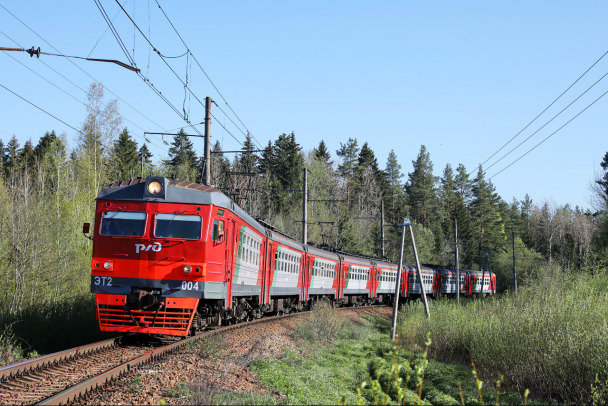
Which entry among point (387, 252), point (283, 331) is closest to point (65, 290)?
point (283, 331)

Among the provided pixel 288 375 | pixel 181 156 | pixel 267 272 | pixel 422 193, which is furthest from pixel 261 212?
pixel 288 375

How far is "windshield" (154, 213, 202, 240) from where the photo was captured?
10359 millimetres

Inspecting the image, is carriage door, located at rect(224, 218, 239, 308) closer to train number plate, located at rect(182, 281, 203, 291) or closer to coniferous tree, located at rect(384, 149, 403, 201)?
train number plate, located at rect(182, 281, 203, 291)

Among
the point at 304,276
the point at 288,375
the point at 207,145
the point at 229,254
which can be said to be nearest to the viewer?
the point at 288,375

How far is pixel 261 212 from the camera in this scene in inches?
2029

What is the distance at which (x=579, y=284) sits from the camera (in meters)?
13.4

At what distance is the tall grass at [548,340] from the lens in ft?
33.1

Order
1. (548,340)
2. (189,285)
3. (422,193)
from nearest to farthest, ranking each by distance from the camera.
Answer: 1. (189,285)
2. (548,340)
3. (422,193)

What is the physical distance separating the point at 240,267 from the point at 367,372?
12.4ft

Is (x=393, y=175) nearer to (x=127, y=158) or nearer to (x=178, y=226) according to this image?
(x=127, y=158)

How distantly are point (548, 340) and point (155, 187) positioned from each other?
8.40 meters

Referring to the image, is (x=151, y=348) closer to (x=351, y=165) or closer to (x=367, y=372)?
(x=367, y=372)

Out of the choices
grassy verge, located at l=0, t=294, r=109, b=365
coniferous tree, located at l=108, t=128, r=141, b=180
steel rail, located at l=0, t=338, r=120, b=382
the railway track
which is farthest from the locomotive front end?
coniferous tree, located at l=108, t=128, r=141, b=180

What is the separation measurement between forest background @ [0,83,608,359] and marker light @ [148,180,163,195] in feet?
12.6
